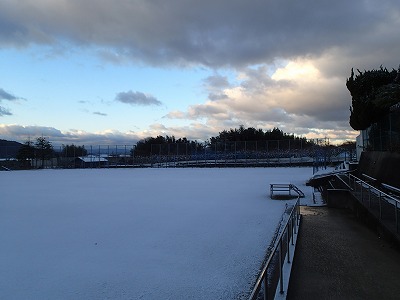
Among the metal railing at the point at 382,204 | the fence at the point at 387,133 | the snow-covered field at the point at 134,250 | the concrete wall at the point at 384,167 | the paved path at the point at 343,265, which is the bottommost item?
the snow-covered field at the point at 134,250

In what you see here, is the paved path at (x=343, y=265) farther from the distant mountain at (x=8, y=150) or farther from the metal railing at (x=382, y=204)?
the distant mountain at (x=8, y=150)

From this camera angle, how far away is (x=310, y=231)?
800 cm

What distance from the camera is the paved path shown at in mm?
4336

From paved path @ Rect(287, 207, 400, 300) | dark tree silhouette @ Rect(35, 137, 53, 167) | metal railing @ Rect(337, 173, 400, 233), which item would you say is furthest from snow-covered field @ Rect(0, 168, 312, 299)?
dark tree silhouette @ Rect(35, 137, 53, 167)

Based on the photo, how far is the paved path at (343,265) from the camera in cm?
434

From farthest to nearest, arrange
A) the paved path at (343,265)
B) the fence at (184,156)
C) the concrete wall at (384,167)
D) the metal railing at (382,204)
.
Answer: the fence at (184,156) → the concrete wall at (384,167) → the metal railing at (382,204) → the paved path at (343,265)

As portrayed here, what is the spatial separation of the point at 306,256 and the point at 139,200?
907 cm

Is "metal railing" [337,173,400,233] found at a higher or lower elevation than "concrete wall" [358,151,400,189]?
lower

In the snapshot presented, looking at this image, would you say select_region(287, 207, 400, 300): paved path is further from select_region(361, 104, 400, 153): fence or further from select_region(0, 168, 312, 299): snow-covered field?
select_region(361, 104, 400, 153): fence

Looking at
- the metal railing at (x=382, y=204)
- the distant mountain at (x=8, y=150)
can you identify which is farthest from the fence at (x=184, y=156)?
the metal railing at (x=382, y=204)

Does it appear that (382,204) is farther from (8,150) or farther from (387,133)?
(8,150)

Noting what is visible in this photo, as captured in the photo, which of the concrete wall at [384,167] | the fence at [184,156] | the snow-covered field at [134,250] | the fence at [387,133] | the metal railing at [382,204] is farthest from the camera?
the fence at [184,156]

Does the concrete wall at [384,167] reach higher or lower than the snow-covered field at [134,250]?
higher

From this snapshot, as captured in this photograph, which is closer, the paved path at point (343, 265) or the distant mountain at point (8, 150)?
the paved path at point (343, 265)
